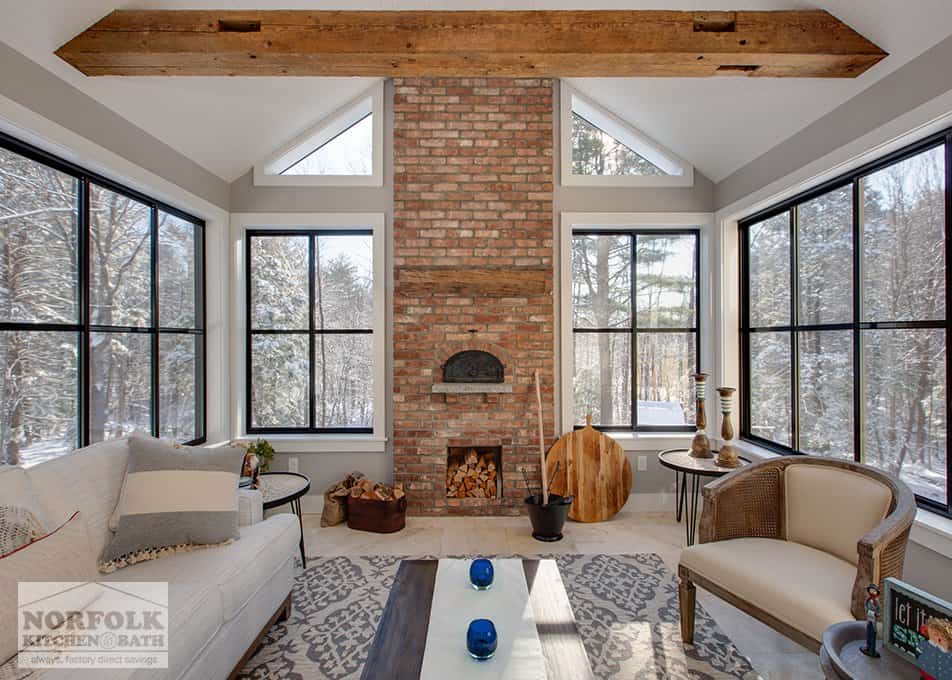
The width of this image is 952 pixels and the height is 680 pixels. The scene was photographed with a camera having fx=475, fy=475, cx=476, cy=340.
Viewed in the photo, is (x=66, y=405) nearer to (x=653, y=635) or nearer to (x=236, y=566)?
(x=236, y=566)

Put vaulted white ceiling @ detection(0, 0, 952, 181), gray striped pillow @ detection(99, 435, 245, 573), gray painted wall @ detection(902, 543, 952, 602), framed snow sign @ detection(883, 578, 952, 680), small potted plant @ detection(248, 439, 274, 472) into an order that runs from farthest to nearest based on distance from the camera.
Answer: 1. small potted plant @ detection(248, 439, 274, 472)
2. vaulted white ceiling @ detection(0, 0, 952, 181)
3. gray painted wall @ detection(902, 543, 952, 602)
4. gray striped pillow @ detection(99, 435, 245, 573)
5. framed snow sign @ detection(883, 578, 952, 680)

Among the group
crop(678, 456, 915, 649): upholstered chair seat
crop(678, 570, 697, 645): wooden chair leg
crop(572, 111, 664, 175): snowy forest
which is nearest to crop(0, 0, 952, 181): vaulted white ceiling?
crop(572, 111, 664, 175): snowy forest

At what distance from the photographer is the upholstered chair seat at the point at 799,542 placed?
1703 millimetres

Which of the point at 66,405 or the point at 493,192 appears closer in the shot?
the point at 66,405

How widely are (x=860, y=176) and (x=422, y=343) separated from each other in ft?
9.69

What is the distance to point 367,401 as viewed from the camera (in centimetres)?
399

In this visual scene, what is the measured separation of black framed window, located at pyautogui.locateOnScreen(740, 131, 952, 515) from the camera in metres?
2.21

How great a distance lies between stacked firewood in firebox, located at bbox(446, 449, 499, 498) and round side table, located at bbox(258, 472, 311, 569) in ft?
4.04

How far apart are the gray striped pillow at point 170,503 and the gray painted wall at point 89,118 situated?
1596mm

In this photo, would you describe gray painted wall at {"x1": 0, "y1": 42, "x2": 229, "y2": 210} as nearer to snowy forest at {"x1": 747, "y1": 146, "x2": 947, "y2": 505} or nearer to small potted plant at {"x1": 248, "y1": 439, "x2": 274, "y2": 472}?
small potted plant at {"x1": 248, "y1": 439, "x2": 274, "y2": 472}

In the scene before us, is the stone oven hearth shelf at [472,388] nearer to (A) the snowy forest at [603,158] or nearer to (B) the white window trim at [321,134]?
(B) the white window trim at [321,134]

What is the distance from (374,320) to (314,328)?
566 mm

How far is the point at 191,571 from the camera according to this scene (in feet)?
5.98

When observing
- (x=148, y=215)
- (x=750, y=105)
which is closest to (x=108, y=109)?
(x=148, y=215)
